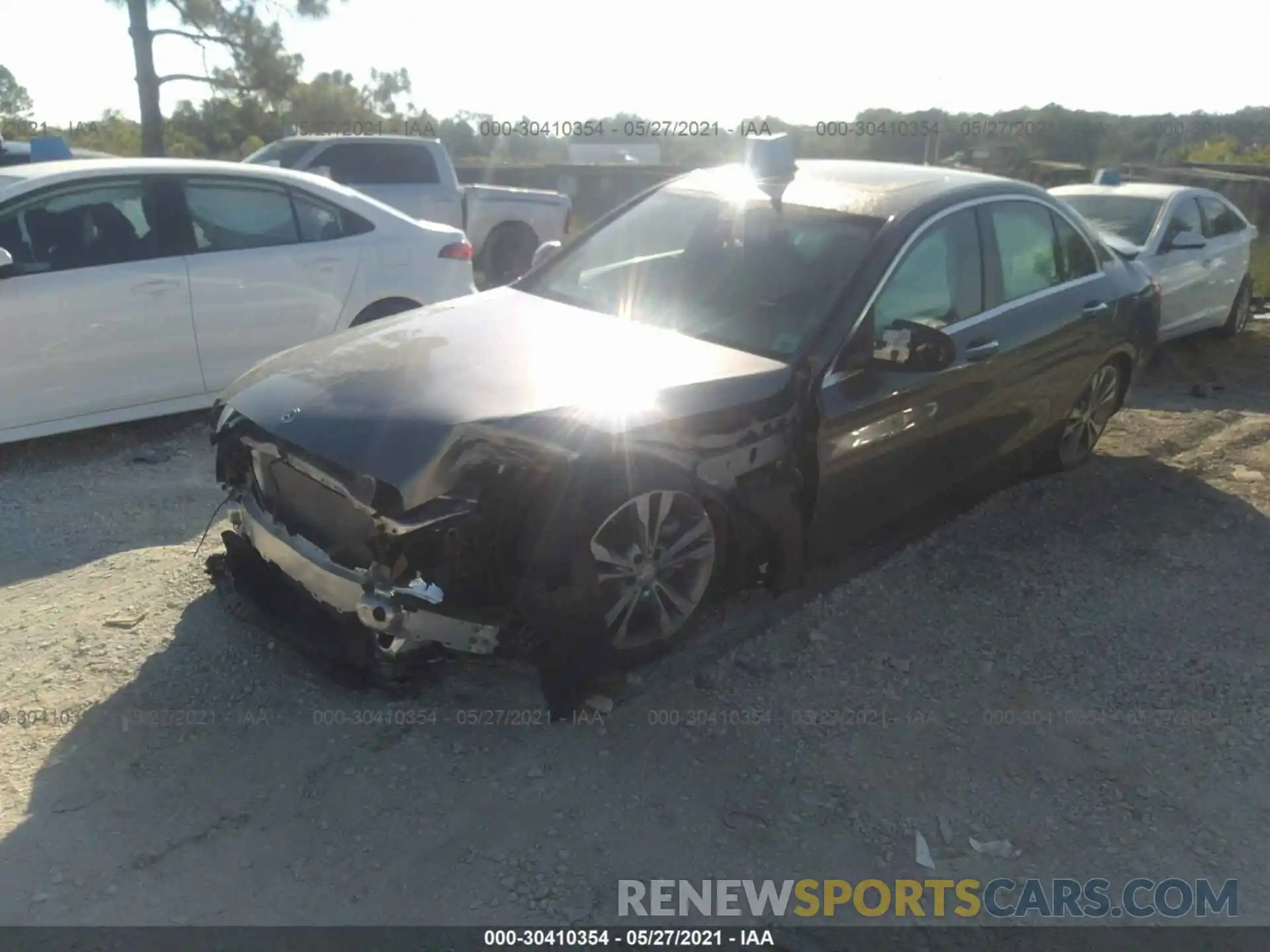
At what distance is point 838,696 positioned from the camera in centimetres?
375

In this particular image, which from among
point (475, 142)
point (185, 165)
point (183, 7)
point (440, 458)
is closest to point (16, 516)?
point (185, 165)

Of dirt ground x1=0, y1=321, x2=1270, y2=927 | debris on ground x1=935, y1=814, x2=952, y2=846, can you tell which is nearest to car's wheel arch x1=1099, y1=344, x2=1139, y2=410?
dirt ground x1=0, y1=321, x2=1270, y2=927

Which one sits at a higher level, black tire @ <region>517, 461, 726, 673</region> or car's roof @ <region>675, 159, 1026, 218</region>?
car's roof @ <region>675, 159, 1026, 218</region>

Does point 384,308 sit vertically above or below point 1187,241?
below

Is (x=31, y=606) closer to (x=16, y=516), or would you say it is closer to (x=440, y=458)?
(x=16, y=516)

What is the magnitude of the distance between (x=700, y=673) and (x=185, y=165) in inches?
177

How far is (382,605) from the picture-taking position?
3.15 meters

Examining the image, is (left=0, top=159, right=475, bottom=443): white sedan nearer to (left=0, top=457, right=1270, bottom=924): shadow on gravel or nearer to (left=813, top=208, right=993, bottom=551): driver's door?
(left=0, top=457, right=1270, bottom=924): shadow on gravel

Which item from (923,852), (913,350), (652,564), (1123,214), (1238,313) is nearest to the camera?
(923,852)

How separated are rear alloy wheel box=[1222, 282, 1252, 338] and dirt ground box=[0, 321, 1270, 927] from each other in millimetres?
5793

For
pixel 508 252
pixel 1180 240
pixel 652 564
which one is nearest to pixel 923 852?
pixel 652 564

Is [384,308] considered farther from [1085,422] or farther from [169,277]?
[1085,422]

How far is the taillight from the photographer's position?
700cm

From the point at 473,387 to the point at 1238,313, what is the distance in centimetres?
900
